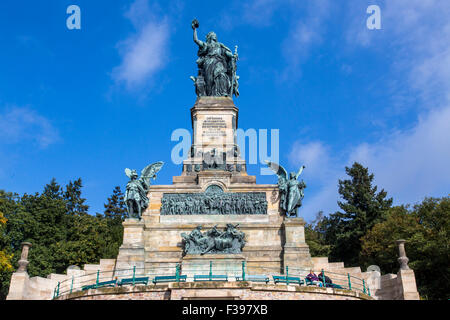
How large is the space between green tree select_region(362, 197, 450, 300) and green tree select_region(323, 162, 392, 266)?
6.50 m

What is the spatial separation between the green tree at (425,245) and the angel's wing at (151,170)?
1790 cm

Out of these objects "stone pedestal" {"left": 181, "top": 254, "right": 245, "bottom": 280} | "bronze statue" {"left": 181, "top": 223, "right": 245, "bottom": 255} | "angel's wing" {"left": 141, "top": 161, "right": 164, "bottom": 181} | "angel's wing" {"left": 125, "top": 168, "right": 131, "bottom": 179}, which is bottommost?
"stone pedestal" {"left": 181, "top": 254, "right": 245, "bottom": 280}

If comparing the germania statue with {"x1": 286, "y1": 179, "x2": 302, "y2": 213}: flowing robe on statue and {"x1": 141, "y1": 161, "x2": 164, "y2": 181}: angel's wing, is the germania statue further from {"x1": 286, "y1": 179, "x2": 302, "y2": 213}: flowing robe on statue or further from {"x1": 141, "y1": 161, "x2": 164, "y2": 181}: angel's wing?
{"x1": 286, "y1": 179, "x2": 302, "y2": 213}: flowing robe on statue

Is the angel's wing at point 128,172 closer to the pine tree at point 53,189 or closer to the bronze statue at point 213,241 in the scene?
the bronze statue at point 213,241

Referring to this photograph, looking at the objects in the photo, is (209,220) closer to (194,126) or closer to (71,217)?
(194,126)

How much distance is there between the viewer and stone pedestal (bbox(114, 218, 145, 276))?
25.1m

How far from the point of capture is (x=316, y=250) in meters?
47.2

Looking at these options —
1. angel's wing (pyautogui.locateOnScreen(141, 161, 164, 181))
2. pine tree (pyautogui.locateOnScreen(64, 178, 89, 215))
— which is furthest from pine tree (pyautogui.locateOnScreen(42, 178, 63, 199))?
angel's wing (pyautogui.locateOnScreen(141, 161, 164, 181))

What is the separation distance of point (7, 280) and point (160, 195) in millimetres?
16977

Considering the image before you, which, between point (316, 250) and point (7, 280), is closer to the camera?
point (7, 280)

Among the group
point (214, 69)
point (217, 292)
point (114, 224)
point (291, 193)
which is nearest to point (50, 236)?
point (114, 224)
